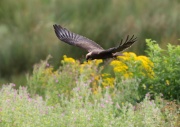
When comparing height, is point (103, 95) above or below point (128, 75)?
below

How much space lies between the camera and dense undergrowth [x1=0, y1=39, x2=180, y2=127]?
306 inches

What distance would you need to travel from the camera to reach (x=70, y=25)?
1359 centimetres

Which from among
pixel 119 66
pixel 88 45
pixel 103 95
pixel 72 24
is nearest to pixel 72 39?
pixel 88 45

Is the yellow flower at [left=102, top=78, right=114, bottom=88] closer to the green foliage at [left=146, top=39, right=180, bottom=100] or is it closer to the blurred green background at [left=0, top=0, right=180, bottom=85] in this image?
the green foliage at [left=146, top=39, right=180, bottom=100]

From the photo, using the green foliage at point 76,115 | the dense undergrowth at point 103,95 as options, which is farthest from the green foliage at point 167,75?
the green foliage at point 76,115

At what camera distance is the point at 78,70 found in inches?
413

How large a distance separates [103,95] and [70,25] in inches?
159

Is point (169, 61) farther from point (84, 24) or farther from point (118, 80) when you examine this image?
point (84, 24)

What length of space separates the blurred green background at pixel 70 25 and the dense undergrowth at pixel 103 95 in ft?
3.50

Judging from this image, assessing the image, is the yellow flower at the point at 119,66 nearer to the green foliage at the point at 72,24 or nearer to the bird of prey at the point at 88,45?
the bird of prey at the point at 88,45

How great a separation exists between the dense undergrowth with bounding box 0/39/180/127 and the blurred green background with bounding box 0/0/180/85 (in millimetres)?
1067

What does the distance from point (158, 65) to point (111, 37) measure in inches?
135

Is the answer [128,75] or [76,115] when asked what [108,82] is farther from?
[76,115]

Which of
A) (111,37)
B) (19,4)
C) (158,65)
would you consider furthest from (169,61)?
(19,4)
